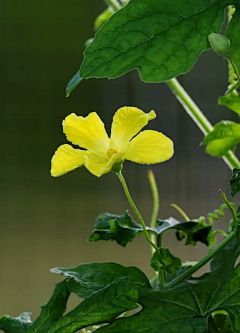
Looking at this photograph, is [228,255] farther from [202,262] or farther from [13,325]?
[13,325]

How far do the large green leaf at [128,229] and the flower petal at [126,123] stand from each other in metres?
0.09

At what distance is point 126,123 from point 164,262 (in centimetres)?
11

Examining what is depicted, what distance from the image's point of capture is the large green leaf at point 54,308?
0.37m

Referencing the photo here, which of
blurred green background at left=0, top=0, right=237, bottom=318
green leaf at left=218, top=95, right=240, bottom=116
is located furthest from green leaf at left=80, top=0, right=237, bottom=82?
blurred green background at left=0, top=0, right=237, bottom=318

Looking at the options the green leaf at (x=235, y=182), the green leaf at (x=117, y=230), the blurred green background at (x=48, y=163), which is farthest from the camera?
the blurred green background at (x=48, y=163)

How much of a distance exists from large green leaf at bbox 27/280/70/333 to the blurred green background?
81 centimetres

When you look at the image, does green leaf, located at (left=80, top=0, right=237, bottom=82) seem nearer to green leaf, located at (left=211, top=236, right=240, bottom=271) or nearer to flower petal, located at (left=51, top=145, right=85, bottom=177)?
flower petal, located at (left=51, top=145, right=85, bottom=177)

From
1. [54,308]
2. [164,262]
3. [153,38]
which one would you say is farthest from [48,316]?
[153,38]

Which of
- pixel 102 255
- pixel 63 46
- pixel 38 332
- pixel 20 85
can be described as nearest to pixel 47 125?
pixel 20 85

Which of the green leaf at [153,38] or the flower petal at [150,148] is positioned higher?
the green leaf at [153,38]

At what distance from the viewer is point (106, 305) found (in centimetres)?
32

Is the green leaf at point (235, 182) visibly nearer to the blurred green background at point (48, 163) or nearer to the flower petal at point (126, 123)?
the flower petal at point (126, 123)

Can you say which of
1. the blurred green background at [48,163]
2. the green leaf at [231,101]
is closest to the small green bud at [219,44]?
the green leaf at [231,101]

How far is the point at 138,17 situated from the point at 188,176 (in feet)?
3.14
